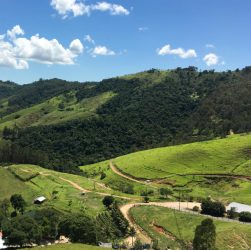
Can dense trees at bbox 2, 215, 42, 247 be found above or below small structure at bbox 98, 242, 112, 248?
above

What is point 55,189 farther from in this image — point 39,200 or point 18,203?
point 18,203

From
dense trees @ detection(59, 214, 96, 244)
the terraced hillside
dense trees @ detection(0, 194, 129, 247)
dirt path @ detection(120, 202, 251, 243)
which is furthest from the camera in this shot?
the terraced hillside

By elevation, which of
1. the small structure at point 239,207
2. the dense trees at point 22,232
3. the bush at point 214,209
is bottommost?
the small structure at point 239,207

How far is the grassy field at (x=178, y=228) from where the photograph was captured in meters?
110

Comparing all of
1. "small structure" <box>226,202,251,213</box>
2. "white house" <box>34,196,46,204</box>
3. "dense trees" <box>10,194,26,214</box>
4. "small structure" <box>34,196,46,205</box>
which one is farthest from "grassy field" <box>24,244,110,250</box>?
"small structure" <box>226,202,251,213</box>

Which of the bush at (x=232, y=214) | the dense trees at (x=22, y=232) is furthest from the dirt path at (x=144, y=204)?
the dense trees at (x=22, y=232)

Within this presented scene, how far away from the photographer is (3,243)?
101562 millimetres

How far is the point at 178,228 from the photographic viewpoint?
123312 millimetres

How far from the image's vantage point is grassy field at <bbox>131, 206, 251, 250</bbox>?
360 ft

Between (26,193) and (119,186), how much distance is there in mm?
42807

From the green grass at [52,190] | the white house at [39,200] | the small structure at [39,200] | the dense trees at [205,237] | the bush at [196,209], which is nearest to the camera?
the dense trees at [205,237]

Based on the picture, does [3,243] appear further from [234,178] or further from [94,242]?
[234,178]

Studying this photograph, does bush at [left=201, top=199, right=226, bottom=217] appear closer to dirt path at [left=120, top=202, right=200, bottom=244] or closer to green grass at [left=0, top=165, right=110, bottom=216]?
dirt path at [left=120, top=202, right=200, bottom=244]

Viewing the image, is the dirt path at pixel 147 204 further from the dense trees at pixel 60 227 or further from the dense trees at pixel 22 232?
the dense trees at pixel 22 232
